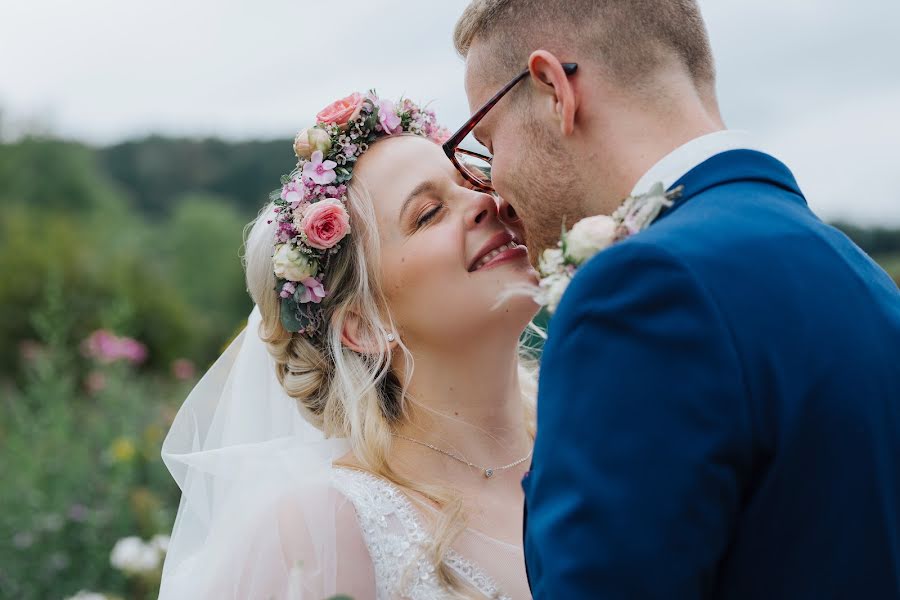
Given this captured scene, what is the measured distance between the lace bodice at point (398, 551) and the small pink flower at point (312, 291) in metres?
0.72

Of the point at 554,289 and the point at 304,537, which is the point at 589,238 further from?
the point at 304,537

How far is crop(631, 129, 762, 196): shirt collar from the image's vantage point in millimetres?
2275

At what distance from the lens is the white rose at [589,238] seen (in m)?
2.14

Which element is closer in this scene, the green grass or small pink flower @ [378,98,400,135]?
small pink flower @ [378,98,400,135]

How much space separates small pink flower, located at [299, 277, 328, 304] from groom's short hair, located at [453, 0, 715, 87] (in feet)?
4.16

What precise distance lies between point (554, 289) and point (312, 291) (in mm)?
1641

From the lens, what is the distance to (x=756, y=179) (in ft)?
7.36

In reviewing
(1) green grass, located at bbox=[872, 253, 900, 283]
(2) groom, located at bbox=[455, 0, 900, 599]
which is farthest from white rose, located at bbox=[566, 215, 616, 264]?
(1) green grass, located at bbox=[872, 253, 900, 283]

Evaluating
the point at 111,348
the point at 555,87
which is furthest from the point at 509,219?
the point at 111,348

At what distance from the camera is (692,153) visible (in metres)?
2.29

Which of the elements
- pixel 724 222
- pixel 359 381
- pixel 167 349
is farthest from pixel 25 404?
pixel 167 349

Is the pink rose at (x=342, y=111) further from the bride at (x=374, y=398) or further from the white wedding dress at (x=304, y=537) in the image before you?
the white wedding dress at (x=304, y=537)

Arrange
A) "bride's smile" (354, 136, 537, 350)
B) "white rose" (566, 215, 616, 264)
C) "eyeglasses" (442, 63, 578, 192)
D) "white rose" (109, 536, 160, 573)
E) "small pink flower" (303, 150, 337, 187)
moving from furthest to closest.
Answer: "white rose" (109, 536, 160, 573), "small pink flower" (303, 150, 337, 187), "bride's smile" (354, 136, 537, 350), "eyeglasses" (442, 63, 578, 192), "white rose" (566, 215, 616, 264)

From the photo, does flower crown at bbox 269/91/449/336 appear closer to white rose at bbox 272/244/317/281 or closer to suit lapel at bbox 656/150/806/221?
white rose at bbox 272/244/317/281
